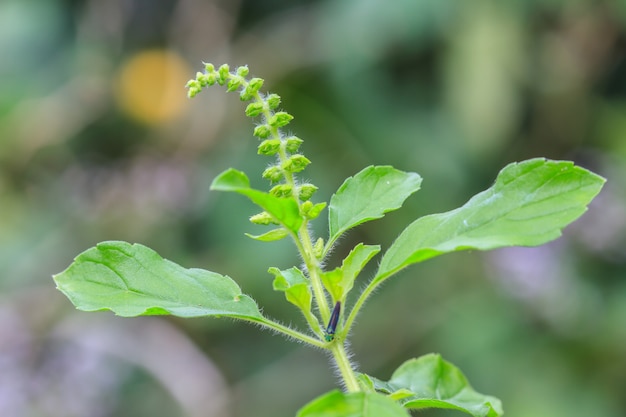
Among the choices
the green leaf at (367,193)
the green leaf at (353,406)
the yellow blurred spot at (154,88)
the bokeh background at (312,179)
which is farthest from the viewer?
the yellow blurred spot at (154,88)

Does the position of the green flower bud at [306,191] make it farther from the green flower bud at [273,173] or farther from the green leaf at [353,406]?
the green leaf at [353,406]

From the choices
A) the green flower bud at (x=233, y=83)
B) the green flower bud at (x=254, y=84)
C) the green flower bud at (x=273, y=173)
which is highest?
→ the green flower bud at (x=233, y=83)

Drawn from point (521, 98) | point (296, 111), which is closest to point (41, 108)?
point (296, 111)

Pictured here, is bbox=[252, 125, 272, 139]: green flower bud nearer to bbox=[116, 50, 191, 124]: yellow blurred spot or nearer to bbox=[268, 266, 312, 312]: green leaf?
bbox=[268, 266, 312, 312]: green leaf

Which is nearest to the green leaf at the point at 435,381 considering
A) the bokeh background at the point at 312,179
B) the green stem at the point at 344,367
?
the green stem at the point at 344,367

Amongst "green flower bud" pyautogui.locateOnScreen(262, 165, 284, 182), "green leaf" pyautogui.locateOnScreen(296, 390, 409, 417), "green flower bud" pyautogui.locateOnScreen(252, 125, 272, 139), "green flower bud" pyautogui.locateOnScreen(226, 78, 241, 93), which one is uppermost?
"green flower bud" pyautogui.locateOnScreen(226, 78, 241, 93)

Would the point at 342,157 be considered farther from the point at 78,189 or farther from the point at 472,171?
the point at 78,189

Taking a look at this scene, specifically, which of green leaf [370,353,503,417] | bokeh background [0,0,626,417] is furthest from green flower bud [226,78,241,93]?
bokeh background [0,0,626,417]
